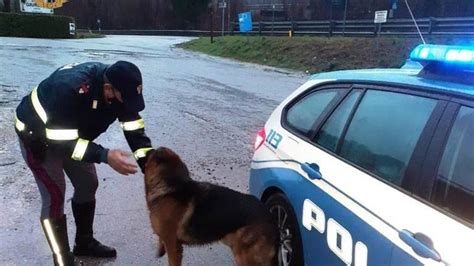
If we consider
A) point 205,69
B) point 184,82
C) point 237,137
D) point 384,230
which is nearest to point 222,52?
point 205,69

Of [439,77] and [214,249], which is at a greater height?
[439,77]

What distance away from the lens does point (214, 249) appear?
13.1ft

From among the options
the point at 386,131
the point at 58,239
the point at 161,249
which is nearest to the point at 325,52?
the point at 161,249

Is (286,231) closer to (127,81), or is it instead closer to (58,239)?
(127,81)

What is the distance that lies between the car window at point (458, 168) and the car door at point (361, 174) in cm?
13

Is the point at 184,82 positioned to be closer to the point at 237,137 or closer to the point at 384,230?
the point at 237,137

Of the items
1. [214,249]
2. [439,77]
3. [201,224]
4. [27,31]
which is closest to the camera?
[439,77]

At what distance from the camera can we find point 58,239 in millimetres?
3422

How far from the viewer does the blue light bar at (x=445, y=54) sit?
2.24 metres

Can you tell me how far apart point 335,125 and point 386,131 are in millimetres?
471

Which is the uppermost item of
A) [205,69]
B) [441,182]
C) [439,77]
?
[439,77]

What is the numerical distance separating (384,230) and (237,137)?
19.3ft

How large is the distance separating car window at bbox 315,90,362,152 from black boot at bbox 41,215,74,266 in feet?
5.89

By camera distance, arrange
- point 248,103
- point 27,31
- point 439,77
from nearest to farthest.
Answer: point 439,77 → point 248,103 → point 27,31
